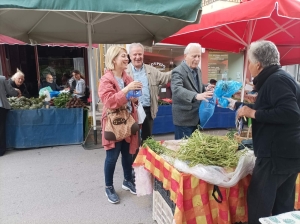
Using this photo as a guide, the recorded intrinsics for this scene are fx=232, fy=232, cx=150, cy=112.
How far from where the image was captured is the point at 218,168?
1.80 meters

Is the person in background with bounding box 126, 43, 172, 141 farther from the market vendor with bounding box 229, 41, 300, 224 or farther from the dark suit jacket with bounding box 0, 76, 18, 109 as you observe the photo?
the dark suit jacket with bounding box 0, 76, 18, 109

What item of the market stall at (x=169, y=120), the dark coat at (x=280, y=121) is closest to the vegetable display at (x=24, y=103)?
the market stall at (x=169, y=120)

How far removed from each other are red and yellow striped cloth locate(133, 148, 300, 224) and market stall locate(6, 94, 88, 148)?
3208 millimetres

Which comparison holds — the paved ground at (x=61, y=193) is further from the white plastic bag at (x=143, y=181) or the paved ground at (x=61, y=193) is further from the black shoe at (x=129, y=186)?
the white plastic bag at (x=143, y=181)

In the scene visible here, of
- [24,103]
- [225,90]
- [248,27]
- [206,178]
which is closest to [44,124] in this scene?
[24,103]

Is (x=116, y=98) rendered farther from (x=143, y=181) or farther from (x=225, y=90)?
(x=225, y=90)

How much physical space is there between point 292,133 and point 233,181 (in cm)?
55

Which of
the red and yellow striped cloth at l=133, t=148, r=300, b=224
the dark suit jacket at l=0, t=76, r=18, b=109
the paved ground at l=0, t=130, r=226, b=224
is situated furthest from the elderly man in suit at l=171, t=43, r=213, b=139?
the dark suit jacket at l=0, t=76, r=18, b=109

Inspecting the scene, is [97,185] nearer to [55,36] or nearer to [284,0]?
[284,0]

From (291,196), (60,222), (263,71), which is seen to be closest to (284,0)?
(263,71)

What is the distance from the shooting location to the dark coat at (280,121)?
1.60 metres

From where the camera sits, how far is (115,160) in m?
2.68

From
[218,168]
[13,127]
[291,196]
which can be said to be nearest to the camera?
[218,168]

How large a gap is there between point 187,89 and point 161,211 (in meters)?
1.38
